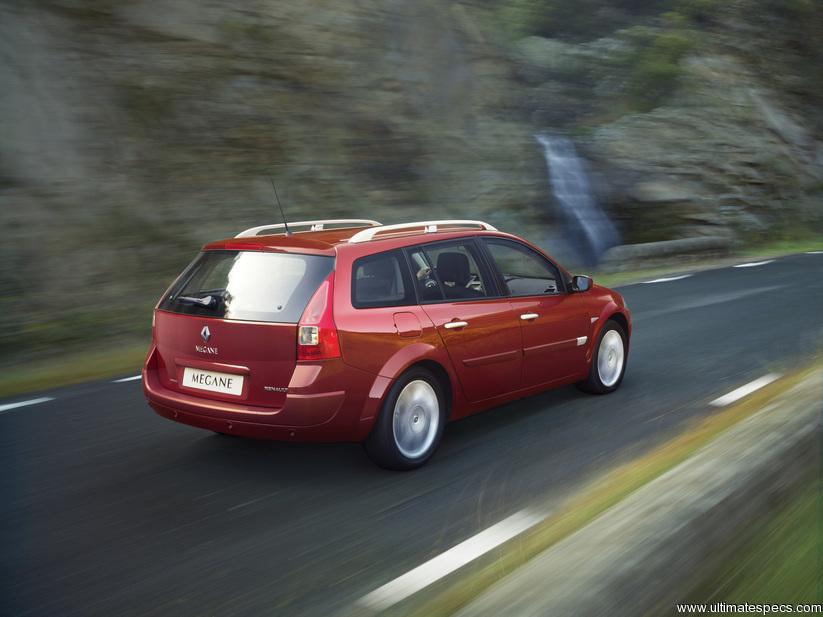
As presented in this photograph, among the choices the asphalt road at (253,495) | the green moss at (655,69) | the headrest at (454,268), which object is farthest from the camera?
the green moss at (655,69)

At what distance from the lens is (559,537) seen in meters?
4.14

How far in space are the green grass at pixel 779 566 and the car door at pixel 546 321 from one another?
282 centimetres

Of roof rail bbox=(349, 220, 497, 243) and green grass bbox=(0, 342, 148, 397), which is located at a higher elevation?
roof rail bbox=(349, 220, 497, 243)

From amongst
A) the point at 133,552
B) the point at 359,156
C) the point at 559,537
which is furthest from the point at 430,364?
the point at 359,156

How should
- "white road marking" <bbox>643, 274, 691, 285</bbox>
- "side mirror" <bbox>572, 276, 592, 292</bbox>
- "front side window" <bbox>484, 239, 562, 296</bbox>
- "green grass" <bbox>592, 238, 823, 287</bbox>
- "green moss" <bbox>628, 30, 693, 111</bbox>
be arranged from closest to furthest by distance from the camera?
"front side window" <bbox>484, 239, 562, 296</bbox> → "side mirror" <bbox>572, 276, 592, 292</bbox> → "white road marking" <bbox>643, 274, 691, 285</bbox> → "green grass" <bbox>592, 238, 823, 287</bbox> → "green moss" <bbox>628, 30, 693, 111</bbox>

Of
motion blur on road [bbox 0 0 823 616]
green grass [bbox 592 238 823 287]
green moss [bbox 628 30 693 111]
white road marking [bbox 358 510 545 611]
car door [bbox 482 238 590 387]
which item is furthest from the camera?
green moss [bbox 628 30 693 111]

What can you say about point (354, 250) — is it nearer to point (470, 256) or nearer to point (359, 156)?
point (470, 256)

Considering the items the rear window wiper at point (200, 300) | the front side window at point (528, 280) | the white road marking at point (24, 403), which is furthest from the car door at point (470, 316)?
the white road marking at point (24, 403)

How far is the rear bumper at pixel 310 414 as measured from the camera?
503cm

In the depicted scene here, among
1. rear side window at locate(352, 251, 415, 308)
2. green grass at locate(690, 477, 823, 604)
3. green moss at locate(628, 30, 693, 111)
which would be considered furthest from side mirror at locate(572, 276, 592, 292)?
green moss at locate(628, 30, 693, 111)

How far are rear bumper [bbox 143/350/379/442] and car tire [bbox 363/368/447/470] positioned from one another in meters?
0.12

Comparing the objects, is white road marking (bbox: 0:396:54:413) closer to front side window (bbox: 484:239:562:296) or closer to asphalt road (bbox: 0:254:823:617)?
asphalt road (bbox: 0:254:823:617)

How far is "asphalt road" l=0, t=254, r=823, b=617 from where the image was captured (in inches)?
154

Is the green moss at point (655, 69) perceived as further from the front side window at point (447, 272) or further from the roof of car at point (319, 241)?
the roof of car at point (319, 241)
